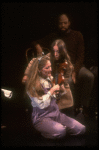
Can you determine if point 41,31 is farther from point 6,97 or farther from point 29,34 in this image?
point 6,97

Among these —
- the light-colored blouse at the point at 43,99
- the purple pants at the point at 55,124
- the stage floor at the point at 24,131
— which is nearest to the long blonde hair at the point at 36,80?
the light-colored blouse at the point at 43,99

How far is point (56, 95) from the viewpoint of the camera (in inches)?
135

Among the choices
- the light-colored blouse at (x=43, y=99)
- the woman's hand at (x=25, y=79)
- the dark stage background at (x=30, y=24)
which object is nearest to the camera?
the light-colored blouse at (x=43, y=99)

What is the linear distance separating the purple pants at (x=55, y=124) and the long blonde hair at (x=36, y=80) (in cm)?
21

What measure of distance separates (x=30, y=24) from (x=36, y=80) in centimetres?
77

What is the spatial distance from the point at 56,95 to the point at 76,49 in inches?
24.7

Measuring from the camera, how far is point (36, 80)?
338 centimetres

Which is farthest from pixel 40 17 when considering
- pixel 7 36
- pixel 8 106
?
pixel 8 106

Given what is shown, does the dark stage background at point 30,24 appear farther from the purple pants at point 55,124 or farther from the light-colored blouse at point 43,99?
the purple pants at point 55,124

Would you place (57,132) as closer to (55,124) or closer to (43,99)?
(55,124)

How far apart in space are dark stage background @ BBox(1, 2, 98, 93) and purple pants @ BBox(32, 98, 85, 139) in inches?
21.4

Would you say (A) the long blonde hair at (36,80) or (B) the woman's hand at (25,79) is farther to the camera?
(B) the woman's hand at (25,79)

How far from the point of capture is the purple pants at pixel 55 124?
11.0 feet

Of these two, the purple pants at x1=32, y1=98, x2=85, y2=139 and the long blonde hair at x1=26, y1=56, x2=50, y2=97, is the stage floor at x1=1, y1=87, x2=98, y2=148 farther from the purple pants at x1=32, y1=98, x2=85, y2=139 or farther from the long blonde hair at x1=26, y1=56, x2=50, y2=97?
the long blonde hair at x1=26, y1=56, x2=50, y2=97
